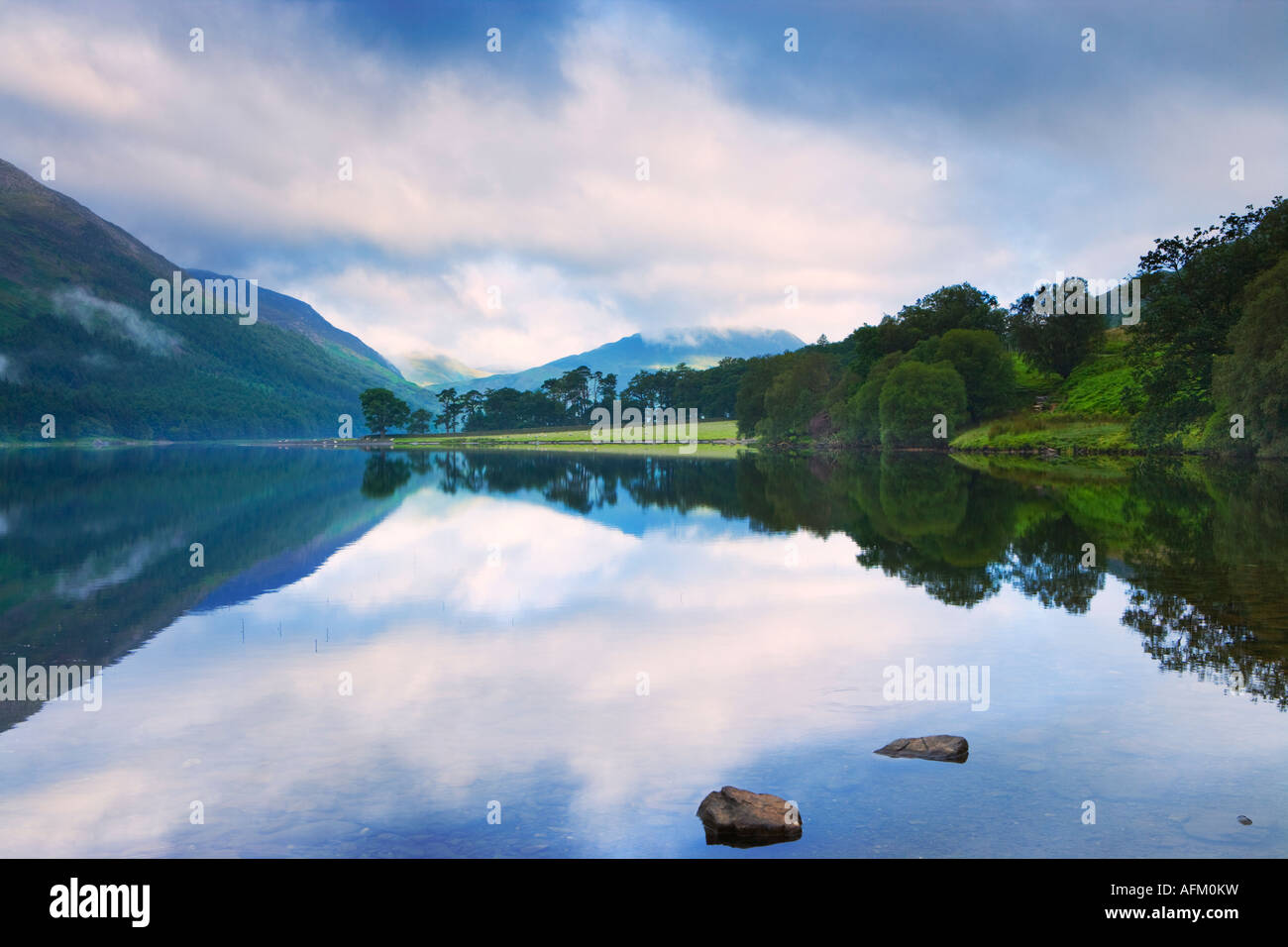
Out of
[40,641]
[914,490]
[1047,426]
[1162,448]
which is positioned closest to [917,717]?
[40,641]

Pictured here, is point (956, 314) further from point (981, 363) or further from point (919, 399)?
point (919, 399)

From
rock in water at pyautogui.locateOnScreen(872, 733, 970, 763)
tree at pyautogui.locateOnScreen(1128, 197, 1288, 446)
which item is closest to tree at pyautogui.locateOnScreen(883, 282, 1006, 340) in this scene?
tree at pyautogui.locateOnScreen(1128, 197, 1288, 446)

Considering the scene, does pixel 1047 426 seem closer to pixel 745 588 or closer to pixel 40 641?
pixel 745 588

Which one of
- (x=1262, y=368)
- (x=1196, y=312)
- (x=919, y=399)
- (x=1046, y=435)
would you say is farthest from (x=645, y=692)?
(x=919, y=399)

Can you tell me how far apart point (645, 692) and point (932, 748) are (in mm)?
4479

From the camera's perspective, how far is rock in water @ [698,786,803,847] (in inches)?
332

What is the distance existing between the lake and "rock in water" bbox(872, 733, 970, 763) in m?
0.22

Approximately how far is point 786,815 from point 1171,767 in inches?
196

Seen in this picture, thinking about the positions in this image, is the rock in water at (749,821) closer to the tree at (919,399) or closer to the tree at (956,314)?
the tree at (919,399)

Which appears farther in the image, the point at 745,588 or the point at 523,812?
the point at 745,588

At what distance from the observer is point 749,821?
8500 mm

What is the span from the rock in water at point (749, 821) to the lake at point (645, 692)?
0.46 ft

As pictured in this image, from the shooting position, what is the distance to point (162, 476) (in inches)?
2945
